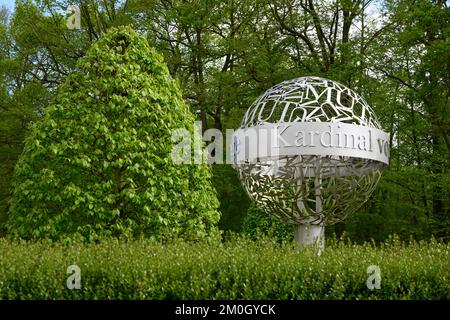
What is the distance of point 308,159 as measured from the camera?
1154 centimetres

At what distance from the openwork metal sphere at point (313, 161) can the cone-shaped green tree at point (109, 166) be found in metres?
1.34

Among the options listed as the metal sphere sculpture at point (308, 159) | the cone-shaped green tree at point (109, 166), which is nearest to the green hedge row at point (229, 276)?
the metal sphere sculpture at point (308, 159)

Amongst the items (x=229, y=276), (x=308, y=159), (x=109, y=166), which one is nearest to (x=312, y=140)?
(x=308, y=159)

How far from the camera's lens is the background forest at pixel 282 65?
71.4ft

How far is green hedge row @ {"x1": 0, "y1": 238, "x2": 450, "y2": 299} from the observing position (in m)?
7.29

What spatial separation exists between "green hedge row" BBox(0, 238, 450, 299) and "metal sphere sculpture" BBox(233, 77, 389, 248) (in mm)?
3084

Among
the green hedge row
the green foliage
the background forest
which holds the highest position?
the background forest

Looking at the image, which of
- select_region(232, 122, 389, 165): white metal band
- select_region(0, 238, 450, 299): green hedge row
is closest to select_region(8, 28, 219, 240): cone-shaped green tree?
select_region(232, 122, 389, 165): white metal band

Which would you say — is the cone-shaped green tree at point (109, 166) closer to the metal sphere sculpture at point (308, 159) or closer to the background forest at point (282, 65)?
the metal sphere sculpture at point (308, 159)

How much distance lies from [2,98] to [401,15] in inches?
621

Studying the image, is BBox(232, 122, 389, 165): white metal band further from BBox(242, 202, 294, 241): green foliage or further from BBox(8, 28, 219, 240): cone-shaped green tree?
BBox(242, 202, 294, 241): green foliage

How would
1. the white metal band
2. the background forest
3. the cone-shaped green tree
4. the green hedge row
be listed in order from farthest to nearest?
1. the background forest
2. the cone-shaped green tree
3. the white metal band
4. the green hedge row
